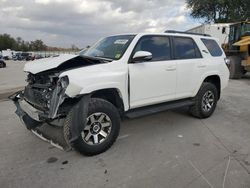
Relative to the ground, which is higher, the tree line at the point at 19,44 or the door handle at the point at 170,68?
the tree line at the point at 19,44

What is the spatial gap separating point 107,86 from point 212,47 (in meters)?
3.30

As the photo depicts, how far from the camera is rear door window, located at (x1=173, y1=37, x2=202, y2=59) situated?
5.03 metres

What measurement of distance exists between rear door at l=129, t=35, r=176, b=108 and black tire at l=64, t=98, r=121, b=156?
1.68 ft

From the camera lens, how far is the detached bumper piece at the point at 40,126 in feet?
12.0

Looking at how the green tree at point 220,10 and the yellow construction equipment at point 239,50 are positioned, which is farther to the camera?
the green tree at point 220,10

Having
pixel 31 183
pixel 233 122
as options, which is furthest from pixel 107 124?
pixel 233 122

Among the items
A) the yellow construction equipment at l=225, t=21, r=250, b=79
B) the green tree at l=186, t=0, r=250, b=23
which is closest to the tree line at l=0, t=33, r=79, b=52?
the green tree at l=186, t=0, r=250, b=23

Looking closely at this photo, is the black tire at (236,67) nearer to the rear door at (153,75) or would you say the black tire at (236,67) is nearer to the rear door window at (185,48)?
the rear door window at (185,48)

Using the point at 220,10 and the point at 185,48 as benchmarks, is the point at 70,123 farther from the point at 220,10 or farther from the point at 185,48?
the point at 220,10

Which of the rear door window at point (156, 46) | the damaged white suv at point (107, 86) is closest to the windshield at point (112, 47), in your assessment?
the damaged white suv at point (107, 86)

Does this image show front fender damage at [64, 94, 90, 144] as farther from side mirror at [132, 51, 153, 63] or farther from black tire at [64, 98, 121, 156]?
side mirror at [132, 51, 153, 63]

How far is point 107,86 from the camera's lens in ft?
12.5

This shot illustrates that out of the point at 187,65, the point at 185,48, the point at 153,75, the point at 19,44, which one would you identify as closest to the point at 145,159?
the point at 153,75

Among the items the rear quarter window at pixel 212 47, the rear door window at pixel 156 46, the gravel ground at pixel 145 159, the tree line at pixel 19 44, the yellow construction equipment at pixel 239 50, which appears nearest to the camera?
the gravel ground at pixel 145 159
